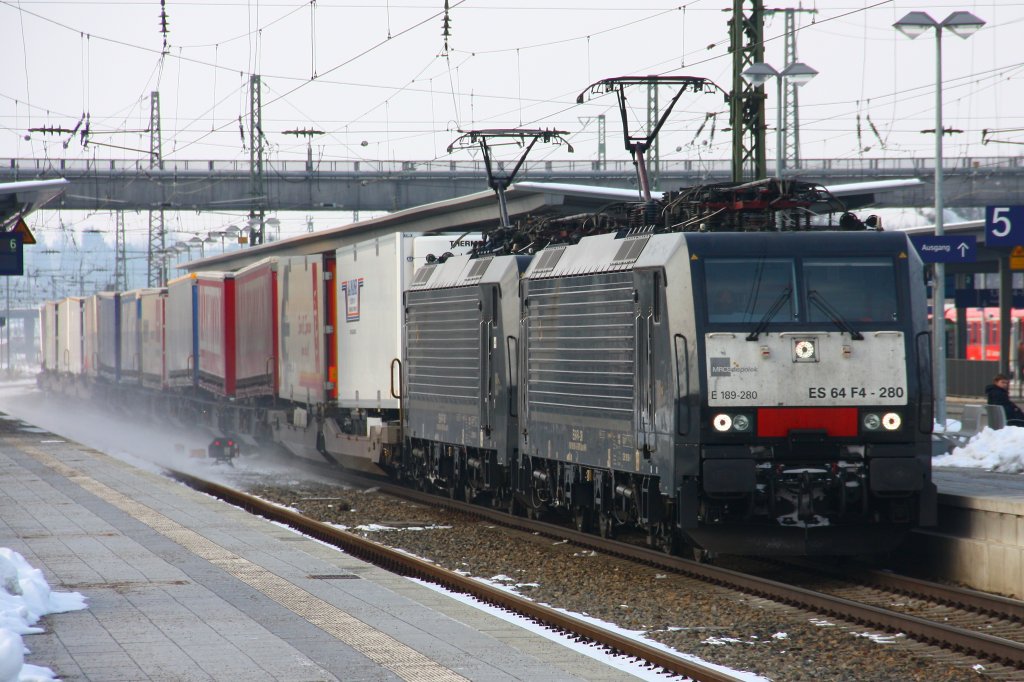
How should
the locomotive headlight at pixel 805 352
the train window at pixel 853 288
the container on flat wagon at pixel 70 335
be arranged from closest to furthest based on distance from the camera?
the locomotive headlight at pixel 805 352 → the train window at pixel 853 288 → the container on flat wagon at pixel 70 335

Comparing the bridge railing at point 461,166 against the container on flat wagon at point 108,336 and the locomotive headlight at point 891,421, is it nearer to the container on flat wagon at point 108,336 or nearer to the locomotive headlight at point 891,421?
the container on flat wagon at point 108,336

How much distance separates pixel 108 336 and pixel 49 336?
16885 millimetres

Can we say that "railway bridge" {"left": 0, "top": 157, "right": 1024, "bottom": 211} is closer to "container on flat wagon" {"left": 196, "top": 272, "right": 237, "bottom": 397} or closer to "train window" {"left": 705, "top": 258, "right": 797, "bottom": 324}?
"container on flat wagon" {"left": 196, "top": 272, "right": 237, "bottom": 397}

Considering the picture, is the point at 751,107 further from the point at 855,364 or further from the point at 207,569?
the point at 207,569

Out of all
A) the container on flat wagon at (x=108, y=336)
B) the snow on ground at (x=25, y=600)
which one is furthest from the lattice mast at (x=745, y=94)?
the container on flat wagon at (x=108, y=336)

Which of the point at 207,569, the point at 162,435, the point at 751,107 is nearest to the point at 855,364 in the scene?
the point at 207,569

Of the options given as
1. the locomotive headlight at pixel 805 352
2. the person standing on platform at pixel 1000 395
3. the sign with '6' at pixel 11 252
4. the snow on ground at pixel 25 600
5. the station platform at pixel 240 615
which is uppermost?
the sign with '6' at pixel 11 252

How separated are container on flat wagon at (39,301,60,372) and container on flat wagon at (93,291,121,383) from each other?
1194 centimetres

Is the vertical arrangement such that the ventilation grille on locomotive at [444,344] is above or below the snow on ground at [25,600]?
above

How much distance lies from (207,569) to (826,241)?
609 cm

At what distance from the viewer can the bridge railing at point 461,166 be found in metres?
66.7

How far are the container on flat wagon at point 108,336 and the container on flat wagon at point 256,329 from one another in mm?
16875

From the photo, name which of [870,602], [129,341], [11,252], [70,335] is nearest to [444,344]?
[870,602]

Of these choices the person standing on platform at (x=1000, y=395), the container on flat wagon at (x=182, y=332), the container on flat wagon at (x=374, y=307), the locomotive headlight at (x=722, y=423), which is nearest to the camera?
the locomotive headlight at (x=722, y=423)
